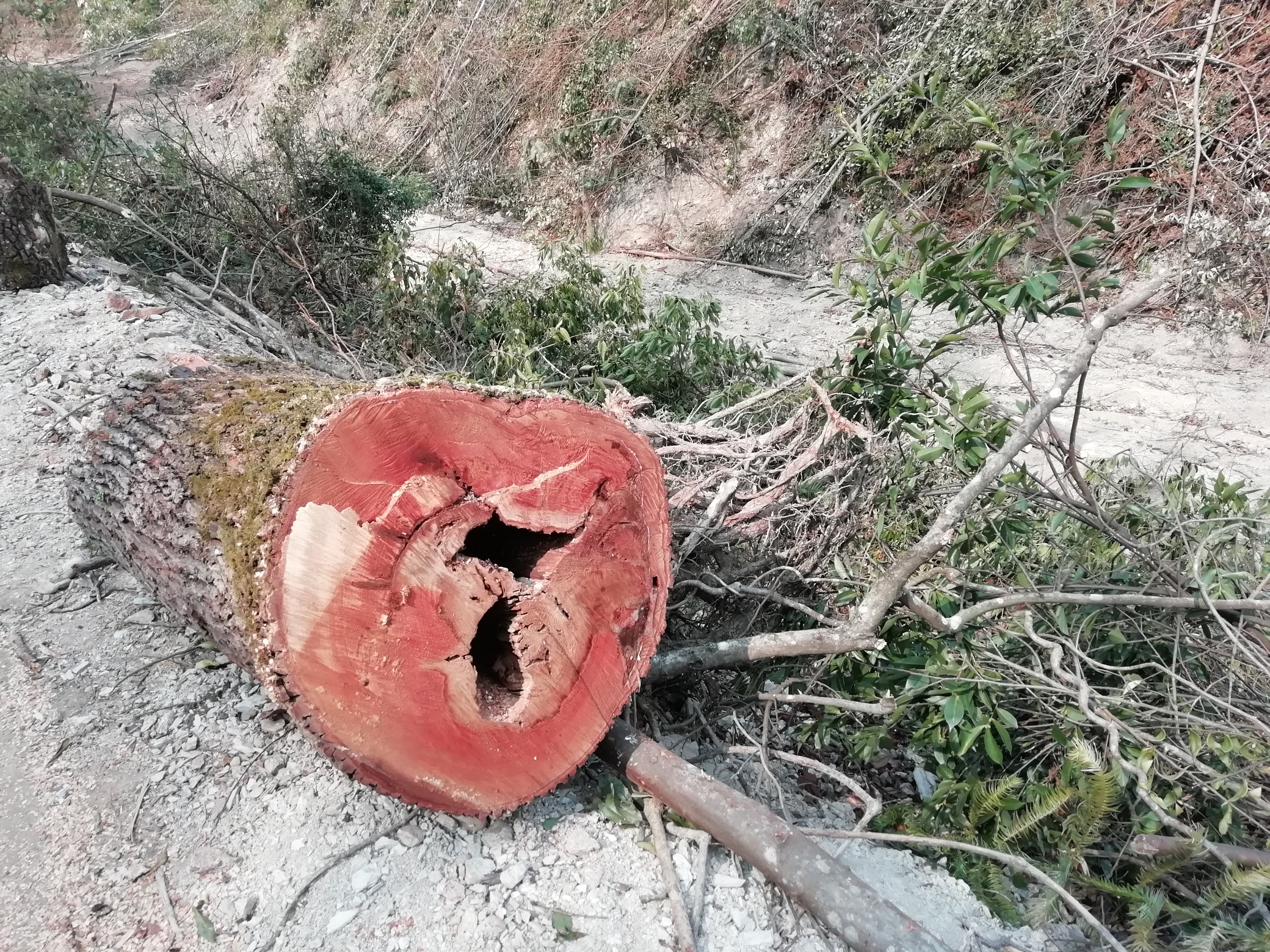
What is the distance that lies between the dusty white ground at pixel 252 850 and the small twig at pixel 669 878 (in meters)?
0.04

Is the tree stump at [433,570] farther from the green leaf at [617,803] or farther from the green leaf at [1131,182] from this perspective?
the green leaf at [1131,182]

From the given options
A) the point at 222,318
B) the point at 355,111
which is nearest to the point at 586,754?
the point at 222,318

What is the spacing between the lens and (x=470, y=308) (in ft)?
16.3

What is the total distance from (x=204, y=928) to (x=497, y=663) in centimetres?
81

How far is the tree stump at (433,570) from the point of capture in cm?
154

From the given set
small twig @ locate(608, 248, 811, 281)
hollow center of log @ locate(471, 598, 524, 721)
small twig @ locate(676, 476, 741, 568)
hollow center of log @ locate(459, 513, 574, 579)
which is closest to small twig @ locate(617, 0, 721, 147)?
small twig @ locate(608, 248, 811, 281)

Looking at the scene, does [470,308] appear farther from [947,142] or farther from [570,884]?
[947,142]

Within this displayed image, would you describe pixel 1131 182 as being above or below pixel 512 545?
above

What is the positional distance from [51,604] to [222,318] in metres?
2.70

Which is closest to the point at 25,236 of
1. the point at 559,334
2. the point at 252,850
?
the point at 559,334

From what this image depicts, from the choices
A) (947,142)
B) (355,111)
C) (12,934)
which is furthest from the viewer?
(355,111)

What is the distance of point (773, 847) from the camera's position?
1647 millimetres

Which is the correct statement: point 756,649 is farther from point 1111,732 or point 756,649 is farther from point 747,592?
point 1111,732

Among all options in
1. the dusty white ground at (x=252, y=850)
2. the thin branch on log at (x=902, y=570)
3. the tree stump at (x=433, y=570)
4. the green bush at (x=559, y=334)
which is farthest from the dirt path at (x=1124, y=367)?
the dusty white ground at (x=252, y=850)
